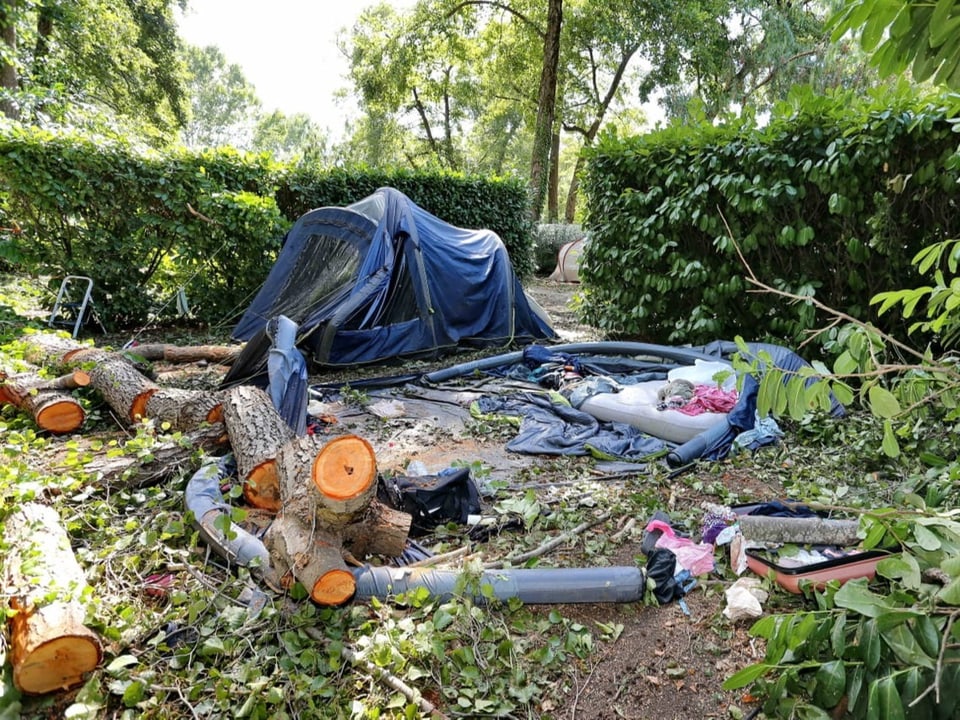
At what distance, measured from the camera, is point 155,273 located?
7.91 m

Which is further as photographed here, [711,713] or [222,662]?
[222,662]

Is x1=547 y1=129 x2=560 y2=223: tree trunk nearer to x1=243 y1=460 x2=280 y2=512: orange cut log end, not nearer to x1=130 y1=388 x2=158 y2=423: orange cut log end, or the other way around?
x1=130 y1=388 x2=158 y2=423: orange cut log end

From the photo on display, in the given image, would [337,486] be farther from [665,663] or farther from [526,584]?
[665,663]

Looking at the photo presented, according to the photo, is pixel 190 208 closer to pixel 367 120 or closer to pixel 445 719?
pixel 445 719

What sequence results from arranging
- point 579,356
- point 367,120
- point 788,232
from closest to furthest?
point 788,232 < point 579,356 < point 367,120

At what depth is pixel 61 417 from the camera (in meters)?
3.99

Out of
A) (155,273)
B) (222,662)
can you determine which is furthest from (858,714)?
(155,273)

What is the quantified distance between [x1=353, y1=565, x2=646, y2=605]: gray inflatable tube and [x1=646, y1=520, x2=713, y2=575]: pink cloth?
32cm

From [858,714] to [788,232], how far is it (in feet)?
→ 14.9

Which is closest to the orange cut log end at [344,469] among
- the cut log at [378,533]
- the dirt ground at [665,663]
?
the cut log at [378,533]

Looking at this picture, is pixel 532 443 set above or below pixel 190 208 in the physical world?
below

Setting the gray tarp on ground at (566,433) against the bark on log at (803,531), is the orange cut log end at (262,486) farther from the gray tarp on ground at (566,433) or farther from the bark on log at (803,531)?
the bark on log at (803,531)

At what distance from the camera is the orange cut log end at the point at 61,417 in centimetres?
395

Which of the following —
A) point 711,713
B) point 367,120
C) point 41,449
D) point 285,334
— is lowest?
point 711,713
